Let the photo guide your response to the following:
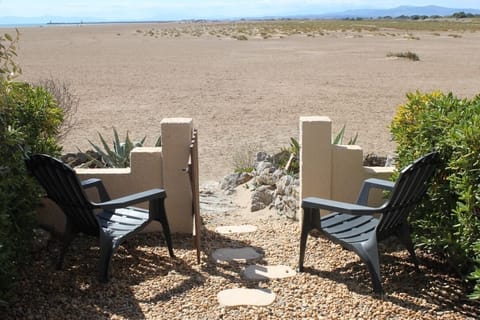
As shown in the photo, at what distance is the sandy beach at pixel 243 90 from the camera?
1251 centimetres

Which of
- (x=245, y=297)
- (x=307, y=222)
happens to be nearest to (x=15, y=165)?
(x=245, y=297)

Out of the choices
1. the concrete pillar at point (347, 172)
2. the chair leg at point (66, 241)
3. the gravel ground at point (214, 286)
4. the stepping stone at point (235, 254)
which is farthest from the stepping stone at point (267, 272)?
the chair leg at point (66, 241)

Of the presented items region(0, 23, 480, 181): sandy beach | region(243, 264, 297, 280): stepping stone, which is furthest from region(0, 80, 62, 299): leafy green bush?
region(0, 23, 480, 181): sandy beach

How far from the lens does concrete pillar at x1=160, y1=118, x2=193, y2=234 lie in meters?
5.76

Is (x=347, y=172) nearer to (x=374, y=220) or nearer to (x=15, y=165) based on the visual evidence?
(x=374, y=220)

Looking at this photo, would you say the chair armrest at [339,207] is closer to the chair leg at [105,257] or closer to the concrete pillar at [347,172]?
the concrete pillar at [347,172]

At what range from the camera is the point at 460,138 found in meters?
4.15

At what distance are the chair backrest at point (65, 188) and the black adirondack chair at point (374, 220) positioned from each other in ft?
5.68

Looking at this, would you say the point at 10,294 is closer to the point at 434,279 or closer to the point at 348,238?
the point at 348,238

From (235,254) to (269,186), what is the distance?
1.96 meters

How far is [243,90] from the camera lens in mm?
19562

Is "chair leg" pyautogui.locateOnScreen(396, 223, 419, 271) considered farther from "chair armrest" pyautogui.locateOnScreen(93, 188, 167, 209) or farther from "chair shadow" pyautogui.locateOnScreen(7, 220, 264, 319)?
"chair armrest" pyautogui.locateOnScreen(93, 188, 167, 209)

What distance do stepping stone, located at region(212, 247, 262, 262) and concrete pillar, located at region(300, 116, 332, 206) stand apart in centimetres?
81

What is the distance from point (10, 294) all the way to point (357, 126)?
1021cm
